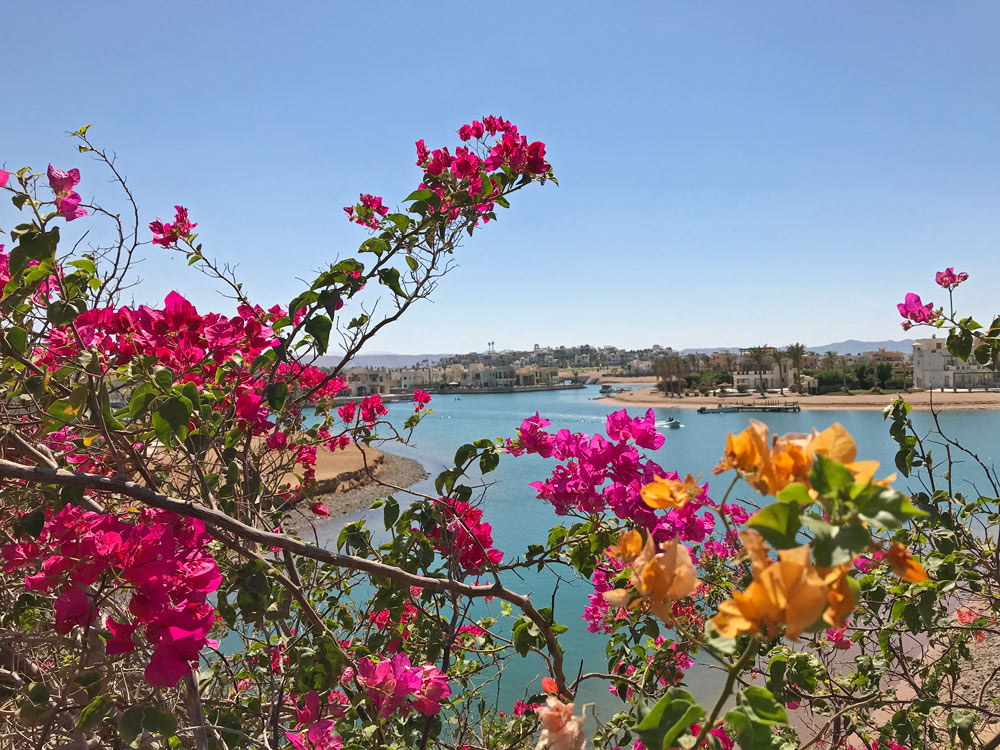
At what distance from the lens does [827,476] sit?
13.8 inches

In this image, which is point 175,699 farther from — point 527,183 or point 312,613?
point 527,183

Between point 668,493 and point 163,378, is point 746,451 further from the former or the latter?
point 163,378

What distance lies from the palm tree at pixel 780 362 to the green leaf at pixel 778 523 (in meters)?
A: 48.9

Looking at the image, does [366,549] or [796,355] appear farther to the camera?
[796,355]

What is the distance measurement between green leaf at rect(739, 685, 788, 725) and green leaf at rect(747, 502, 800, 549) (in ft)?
0.40

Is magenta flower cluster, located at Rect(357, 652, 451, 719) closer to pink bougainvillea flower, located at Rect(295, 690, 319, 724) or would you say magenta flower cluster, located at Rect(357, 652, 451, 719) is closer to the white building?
pink bougainvillea flower, located at Rect(295, 690, 319, 724)

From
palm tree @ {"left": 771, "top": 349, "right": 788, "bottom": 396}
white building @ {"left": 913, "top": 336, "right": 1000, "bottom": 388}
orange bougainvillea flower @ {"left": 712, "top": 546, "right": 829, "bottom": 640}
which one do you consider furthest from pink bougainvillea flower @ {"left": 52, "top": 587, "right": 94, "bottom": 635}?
palm tree @ {"left": 771, "top": 349, "right": 788, "bottom": 396}

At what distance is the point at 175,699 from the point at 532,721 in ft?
2.43

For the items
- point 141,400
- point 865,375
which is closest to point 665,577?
point 141,400

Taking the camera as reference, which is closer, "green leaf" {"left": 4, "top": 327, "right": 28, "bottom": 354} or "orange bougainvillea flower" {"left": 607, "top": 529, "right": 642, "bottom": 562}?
"orange bougainvillea flower" {"left": 607, "top": 529, "right": 642, "bottom": 562}

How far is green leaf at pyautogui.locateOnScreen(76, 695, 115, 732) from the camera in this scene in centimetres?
81

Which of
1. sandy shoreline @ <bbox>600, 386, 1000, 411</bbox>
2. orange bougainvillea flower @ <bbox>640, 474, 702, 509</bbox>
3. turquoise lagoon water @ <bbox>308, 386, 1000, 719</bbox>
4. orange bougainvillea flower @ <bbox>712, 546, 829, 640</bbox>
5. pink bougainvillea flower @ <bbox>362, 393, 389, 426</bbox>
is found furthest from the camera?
sandy shoreline @ <bbox>600, 386, 1000, 411</bbox>

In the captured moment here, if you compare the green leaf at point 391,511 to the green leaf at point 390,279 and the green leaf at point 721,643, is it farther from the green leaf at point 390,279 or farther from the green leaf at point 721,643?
the green leaf at point 721,643

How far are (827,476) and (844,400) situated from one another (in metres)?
46.2
